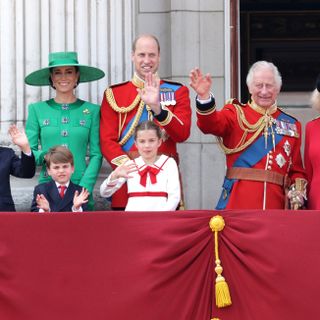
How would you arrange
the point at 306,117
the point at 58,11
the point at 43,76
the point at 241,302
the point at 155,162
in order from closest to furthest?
the point at 241,302, the point at 155,162, the point at 43,76, the point at 58,11, the point at 306,117

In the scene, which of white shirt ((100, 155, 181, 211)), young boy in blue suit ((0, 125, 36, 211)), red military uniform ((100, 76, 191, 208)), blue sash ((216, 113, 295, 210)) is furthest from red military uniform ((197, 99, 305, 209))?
young boy in blue suit ((0, 125, 36, 211))

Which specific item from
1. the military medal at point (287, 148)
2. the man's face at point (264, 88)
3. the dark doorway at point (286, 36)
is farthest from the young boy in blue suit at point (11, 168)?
the dark doorway at point (286, 36)

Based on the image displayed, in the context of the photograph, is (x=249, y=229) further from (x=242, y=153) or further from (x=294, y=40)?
(x=294, y=40)

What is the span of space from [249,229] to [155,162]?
2.66 feet

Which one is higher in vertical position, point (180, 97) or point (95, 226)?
point (180, 97)

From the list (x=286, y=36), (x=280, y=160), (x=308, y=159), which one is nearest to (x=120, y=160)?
(x=280, y=160)

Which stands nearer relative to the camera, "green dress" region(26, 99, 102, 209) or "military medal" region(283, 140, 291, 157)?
"military medal" region(283, 140, 291, 157)

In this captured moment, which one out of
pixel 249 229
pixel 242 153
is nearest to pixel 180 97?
pixel 242 153

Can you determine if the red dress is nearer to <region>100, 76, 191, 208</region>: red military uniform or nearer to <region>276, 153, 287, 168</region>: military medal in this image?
<region>276, 153, 287, 168</region>: military medal

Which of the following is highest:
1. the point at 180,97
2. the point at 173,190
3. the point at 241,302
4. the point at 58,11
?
the point at 58,11

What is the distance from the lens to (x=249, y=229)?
7.43m

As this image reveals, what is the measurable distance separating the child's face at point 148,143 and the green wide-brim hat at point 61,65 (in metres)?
0.81

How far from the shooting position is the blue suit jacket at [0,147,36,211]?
317 inches

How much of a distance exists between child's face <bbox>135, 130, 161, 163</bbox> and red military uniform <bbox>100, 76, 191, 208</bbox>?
26 cm
